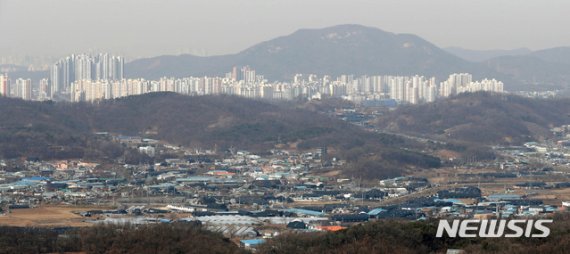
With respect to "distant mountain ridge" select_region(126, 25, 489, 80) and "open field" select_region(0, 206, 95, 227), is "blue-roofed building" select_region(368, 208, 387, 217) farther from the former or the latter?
"distant mountain ridge" select_region(126, 25, 489, 80)

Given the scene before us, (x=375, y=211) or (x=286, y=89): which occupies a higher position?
(x=286, y=89)

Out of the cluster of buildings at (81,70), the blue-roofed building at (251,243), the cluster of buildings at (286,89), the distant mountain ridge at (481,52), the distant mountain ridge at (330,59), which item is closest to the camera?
the blue-roofed building at (251,243)

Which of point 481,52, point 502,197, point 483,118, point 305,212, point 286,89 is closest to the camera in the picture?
point 305,212

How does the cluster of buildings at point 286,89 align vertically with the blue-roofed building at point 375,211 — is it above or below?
above

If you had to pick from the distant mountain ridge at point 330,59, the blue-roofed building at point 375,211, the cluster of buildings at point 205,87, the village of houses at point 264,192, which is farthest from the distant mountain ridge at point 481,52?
the blue-roofed building at point 375,211

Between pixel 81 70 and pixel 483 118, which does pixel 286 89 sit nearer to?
pixel 81 70

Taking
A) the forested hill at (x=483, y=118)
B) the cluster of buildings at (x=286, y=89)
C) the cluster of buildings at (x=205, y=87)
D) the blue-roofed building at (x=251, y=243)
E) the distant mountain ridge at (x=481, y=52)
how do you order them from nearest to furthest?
the blue-roofed building at (x=251, y=243) → the forested hill at (x=483, y=118) → the cluster of buildings at (x=286, y=89) → the cluster of buildings at (x=205, y=87) → the distant mountain ridge at (x=481, y=52)

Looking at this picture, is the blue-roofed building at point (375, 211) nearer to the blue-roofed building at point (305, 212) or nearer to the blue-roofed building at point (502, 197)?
the blue-roofed building at point (305, 212)

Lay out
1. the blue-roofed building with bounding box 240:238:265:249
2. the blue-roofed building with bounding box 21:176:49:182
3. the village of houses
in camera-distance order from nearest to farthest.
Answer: the blue-roofed building with bounding box 240:238:265:249 < the village of houses < the blue-roofed building with bounding box 21:176:49:182

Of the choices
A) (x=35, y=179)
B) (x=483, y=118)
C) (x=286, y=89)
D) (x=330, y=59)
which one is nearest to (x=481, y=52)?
(x=330, y=59)

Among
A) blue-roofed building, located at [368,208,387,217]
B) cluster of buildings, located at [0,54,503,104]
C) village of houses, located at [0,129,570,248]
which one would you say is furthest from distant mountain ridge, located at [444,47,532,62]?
blue-roofed building, located at [368,208,387,217]

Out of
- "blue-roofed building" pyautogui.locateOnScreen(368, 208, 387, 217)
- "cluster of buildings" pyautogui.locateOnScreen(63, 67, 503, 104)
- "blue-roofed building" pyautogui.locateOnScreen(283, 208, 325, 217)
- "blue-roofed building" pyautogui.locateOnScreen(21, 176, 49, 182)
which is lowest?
"blue-roofed building" pyautogui.locateOnScreen(21, 176, 49, 182)

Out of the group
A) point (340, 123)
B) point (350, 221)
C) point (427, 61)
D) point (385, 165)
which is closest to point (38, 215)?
point (350, 221)
